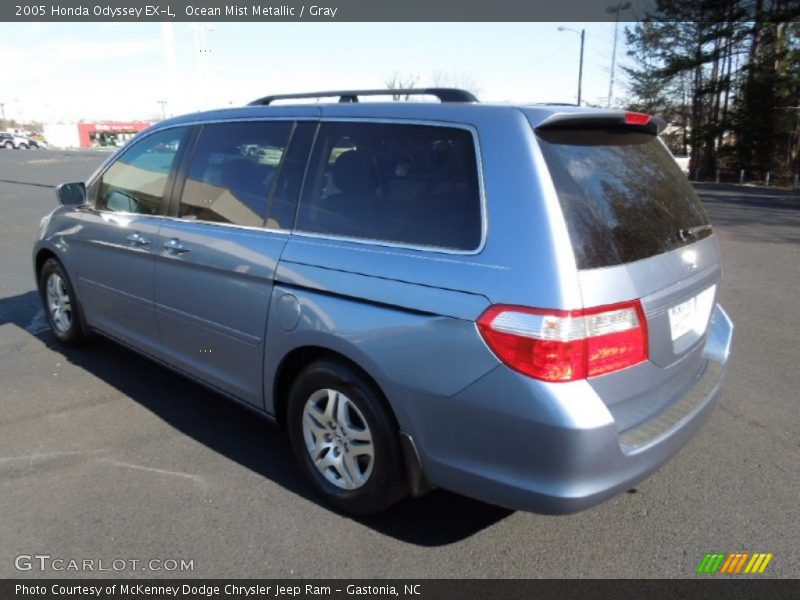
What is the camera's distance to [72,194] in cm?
452

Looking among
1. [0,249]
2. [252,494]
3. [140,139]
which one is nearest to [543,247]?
[252,494]

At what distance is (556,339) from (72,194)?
395cm

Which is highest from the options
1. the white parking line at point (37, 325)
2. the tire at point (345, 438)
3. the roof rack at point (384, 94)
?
the roof rack at point (384, 94)

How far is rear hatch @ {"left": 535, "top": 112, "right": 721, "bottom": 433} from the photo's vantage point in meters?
2.20

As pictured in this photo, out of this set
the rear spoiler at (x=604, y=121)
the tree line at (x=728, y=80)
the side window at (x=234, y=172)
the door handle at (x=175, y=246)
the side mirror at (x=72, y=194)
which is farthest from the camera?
the tree line at (x=728, y=80)

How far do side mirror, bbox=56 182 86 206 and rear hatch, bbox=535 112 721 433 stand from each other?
3664mm

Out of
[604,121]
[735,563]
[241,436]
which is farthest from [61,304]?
[735,563]

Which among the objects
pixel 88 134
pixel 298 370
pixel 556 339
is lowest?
pixel 298 370

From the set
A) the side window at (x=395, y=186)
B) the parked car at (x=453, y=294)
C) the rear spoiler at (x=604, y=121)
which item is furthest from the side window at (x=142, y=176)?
the rear spoiler at (x=604, y=121)

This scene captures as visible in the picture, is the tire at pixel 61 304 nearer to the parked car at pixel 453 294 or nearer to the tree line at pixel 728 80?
the parked car at pixel 453 294

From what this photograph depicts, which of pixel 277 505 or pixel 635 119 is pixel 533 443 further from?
pixel 635 119

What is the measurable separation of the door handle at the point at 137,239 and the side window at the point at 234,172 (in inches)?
13.1

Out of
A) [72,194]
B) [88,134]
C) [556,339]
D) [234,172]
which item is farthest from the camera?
[88,134]

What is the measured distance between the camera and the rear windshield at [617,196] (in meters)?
2.23
